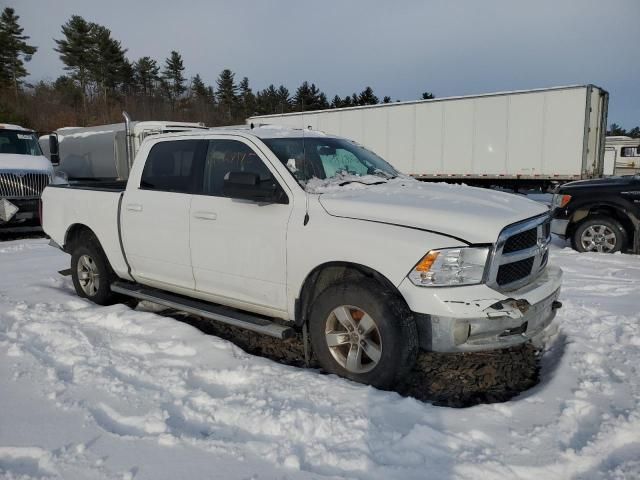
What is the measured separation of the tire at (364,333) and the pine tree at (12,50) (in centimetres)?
5436

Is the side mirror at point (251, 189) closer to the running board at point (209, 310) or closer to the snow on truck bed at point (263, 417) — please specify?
the running board at point (209, 310)

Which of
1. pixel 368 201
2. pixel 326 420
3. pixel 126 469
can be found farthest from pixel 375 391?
pixel 126 469

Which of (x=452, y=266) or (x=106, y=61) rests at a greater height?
(x=106, y=61)

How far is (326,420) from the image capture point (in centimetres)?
288

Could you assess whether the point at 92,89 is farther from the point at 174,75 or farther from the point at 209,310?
the point at 209,310

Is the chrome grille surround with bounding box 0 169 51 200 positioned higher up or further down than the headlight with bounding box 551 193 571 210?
higher up

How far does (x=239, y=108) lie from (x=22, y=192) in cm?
6079

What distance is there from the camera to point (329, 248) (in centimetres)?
351

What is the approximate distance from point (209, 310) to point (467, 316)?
2230 mm

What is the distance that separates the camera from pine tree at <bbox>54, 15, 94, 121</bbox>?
48.9 m

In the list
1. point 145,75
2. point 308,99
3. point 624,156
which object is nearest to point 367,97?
point 308,99

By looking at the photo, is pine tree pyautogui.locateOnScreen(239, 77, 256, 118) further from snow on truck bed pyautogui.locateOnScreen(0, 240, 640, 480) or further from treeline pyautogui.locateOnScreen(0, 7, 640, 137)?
snow on truck bed pyautogui.locateOnScreen(0, 240, 640, 480)

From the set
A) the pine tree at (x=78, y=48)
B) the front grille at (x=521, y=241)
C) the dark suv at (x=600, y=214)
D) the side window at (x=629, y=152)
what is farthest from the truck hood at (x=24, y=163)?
the pine tree at (x=78, y=48)

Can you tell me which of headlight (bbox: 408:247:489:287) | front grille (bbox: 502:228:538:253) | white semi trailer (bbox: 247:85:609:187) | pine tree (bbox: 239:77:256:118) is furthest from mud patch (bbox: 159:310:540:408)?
pine tree (bbox: 239:77:256:118)
